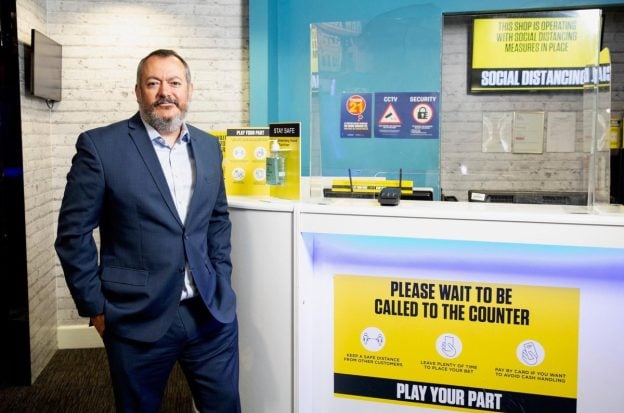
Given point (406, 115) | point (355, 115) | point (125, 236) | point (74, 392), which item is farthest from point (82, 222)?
point (74, 392)

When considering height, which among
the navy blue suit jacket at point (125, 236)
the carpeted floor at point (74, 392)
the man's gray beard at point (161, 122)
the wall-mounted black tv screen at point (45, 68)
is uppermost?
the wall-mounted black tv screen at point (45, 68)

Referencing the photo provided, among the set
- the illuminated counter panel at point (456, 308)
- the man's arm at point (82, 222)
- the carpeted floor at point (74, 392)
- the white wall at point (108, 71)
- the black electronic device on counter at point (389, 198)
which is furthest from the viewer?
the white wall at point (108, 71)

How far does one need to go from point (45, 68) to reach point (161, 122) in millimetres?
2331

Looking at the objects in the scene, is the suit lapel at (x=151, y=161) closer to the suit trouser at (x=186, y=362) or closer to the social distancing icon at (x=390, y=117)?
the suit trouser at (x=186, y=362)

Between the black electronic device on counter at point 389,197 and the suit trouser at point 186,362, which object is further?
the black electronic device on counter at point 389,197

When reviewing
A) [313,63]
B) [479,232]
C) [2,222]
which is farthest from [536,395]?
[2,222]

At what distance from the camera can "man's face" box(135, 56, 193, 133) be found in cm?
215

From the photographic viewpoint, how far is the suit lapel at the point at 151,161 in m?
2.08

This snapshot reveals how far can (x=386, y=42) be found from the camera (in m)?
3.04

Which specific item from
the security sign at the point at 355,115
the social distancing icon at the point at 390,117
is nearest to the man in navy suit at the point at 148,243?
the security sign at the point at 355,115

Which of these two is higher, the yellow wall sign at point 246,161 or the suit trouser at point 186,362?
the yellow wall sign at point 246,161

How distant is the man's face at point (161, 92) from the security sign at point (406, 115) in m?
1.08

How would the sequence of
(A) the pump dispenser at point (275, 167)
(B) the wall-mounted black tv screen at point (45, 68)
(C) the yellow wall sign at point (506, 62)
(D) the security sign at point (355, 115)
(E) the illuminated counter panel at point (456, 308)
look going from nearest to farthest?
(E) the illuminated counter panel at point (456, 308) → (A) the pump dispenser at point (275, 167) → (D) the security sign at point (355, 115) → (B) the wall-mounted black tv screen at point (45, 68) → (C) the yellow wall sign at point (506, 62)

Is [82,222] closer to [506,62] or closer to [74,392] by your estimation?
[74,392]
